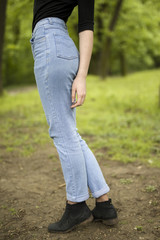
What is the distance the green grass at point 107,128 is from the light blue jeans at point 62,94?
1701 mm

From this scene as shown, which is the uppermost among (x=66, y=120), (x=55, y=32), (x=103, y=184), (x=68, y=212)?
(x=55, y=32)

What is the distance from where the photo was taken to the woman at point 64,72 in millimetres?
1776

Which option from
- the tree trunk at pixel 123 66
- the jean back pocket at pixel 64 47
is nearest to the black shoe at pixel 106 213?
the jean back pocket at pixel 64 47

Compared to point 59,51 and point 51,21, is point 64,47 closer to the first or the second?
point 59,51

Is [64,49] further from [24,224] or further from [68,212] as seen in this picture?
[24,224]

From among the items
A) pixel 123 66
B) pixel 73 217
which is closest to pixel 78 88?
pixel 73 217

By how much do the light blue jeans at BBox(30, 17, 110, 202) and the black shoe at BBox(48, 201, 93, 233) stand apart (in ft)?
0.27

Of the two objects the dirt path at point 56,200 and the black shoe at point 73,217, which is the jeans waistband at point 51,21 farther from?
the dirt path at point 56,200

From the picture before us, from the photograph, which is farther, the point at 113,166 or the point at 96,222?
the point at 113,166

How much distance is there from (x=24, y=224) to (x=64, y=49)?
1437 millimetres

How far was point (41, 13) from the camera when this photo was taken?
183 cm

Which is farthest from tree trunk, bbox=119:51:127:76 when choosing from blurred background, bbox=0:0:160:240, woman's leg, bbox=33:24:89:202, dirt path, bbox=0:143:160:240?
woman's leg, bbox=33:24:89:202

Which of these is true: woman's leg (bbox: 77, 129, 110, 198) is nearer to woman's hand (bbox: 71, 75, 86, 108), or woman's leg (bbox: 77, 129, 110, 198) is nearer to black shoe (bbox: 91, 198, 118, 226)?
black shoe (bbox: 91, 198, 118, 226)

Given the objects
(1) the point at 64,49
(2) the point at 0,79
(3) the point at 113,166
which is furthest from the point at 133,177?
(2) the point at 0,79
